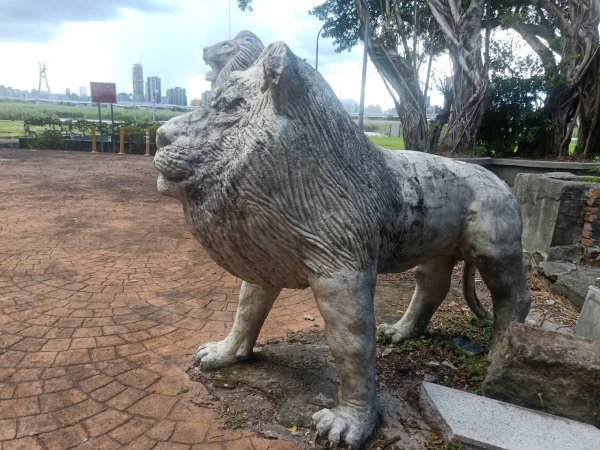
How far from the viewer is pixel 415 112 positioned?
12.8m

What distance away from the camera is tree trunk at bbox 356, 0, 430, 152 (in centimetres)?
1265

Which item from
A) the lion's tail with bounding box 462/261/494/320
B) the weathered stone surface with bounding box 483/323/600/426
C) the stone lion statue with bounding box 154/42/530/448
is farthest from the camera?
the lion's tail with bounding box 462/261/494/320

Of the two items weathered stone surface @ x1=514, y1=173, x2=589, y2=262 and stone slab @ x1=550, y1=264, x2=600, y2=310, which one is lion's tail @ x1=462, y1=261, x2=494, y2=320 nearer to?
stone slab @ x1=550, y1=264, x2=600, y2=310

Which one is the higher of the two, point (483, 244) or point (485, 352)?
point (483, 244)

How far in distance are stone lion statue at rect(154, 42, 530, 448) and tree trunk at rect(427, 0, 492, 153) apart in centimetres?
1052

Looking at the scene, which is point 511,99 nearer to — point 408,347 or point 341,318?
point 408,347

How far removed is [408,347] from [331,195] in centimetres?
182

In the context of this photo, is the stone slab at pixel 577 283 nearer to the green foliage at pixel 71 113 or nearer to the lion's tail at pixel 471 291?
the lion's tail at pixel 471 291

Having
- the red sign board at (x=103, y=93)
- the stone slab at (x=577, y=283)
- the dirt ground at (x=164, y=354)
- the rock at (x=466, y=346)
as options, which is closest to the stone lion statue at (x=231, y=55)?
the dirt ground at (x=164, y=354)

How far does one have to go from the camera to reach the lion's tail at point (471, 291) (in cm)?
334

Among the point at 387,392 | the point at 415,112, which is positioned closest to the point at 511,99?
the point at 415,112

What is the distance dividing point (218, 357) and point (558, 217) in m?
4.34

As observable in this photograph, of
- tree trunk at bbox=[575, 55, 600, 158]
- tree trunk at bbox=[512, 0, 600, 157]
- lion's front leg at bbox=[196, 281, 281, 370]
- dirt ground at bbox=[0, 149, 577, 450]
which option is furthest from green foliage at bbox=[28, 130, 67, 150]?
lion's front leg at bbox=[196, 281, 281, 370]

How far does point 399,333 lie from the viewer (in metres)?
3.42
